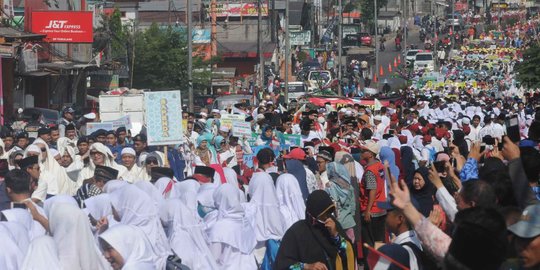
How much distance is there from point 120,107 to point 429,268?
19.3 meters

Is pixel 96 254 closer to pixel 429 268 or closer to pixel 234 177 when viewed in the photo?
pixel 429 268

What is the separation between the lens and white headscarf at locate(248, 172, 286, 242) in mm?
12016

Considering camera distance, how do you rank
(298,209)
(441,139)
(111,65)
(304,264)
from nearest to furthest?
(304,264) < (298,209) < (441,139) < (111,65)

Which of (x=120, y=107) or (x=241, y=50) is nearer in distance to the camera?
(x=120, y=107)

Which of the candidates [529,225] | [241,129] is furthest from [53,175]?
[529,225]

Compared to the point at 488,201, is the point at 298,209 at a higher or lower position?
lower

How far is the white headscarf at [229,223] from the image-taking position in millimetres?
11039

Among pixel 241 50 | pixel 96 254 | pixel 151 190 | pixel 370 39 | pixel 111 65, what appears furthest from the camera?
pixel 370 39

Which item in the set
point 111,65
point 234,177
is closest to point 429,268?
point 234,177

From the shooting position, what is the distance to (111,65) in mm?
44719

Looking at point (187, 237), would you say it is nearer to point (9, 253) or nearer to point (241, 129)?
point (9, 253)

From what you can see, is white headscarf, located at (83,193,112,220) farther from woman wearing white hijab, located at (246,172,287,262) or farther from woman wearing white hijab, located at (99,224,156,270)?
woman wearing white hijab, located at (246,172,287,262)

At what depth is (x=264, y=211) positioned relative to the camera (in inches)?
475

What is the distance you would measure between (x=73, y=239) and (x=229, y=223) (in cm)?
302
